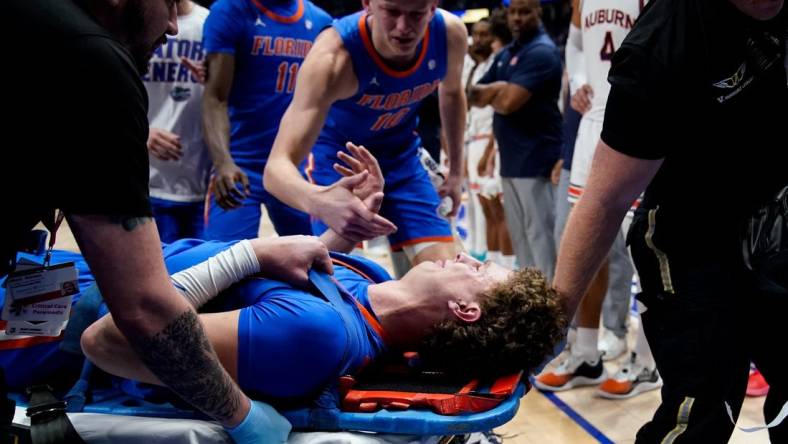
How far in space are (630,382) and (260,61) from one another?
2428 mm

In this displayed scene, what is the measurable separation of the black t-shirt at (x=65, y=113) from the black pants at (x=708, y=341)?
1.31 metres

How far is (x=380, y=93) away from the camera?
329 cm

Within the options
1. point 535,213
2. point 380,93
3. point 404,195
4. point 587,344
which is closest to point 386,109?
point 380,93

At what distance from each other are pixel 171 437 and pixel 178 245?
682 millimetres

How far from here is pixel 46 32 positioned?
1.21 metres

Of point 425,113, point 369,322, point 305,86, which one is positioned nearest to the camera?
point 369,322

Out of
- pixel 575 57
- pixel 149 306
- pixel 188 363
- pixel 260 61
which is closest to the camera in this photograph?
pixel 149 306

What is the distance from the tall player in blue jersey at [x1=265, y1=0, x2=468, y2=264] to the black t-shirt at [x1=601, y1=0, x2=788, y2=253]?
3.58 ft

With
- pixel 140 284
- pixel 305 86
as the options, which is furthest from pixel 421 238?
pixel 140 284

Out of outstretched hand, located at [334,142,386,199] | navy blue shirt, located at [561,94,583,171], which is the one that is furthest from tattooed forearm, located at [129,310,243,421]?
navy blue shirt, located at [561,94,583,171]

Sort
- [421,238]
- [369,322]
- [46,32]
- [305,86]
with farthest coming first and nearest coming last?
[421,238] → [305,86] → [369,322] → [46,32]

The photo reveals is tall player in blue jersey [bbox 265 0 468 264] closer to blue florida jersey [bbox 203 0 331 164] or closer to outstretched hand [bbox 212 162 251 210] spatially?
outstretched hand [bbox 212 162 251 210]

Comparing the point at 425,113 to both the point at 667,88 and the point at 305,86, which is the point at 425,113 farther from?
the point at 667,88

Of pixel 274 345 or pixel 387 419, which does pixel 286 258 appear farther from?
pixel 387 419
